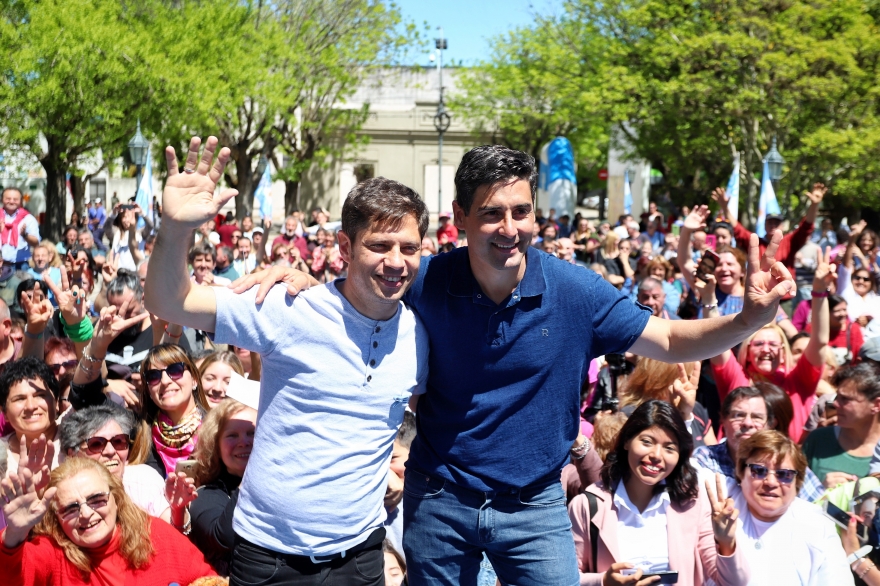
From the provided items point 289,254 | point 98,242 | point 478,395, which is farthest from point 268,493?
point 98,242

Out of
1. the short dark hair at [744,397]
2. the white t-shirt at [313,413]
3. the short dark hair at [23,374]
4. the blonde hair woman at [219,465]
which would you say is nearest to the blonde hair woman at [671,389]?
the short dark hair at [744,397]

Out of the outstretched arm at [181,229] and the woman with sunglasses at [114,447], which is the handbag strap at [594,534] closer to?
the woman with sunglasses at [114,447]

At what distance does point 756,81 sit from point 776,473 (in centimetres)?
1855

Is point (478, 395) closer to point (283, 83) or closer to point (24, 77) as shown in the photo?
point (24, 77)

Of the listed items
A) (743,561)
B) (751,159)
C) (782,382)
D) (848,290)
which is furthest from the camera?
(751,159)

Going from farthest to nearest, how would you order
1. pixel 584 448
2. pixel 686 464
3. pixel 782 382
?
pixel 782 382, pixel 584 448, pixel 686 464

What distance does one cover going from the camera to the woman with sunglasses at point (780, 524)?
4051 millimetres

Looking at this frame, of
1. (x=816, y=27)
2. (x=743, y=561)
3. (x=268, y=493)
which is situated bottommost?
(x=743, y=561)

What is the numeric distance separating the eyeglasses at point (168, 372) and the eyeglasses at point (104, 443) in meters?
0.48

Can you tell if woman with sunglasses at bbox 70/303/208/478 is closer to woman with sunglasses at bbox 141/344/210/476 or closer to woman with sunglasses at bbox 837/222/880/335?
woman with sunglasses at bbox 141/344/210/476

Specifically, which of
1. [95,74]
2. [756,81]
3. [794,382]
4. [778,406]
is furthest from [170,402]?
[756,81]

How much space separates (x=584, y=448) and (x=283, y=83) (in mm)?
22955

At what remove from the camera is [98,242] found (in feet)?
53.4

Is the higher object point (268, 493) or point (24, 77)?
point (24, 77)
